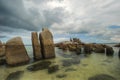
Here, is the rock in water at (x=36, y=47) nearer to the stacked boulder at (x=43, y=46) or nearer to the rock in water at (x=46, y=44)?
the stacked boulder at (x=43, y=46)

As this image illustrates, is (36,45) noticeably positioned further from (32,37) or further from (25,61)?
(25,61)

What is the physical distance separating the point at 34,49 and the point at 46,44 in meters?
2.61

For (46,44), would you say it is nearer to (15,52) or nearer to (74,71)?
(15,52)

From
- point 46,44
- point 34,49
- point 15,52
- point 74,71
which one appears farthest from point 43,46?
point 74,71

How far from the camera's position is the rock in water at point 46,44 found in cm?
2133

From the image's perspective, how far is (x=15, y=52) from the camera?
59.2 ft

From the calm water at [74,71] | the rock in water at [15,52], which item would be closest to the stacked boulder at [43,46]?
the rock in water at [15,52]

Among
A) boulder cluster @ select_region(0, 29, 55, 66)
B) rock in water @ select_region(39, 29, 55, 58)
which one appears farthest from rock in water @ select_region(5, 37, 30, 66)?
rock in water @ select_region(39, 29, 55, 58)

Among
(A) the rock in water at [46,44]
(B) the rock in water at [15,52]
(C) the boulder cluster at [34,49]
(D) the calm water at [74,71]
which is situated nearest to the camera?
(D) the calm water at [74,71]

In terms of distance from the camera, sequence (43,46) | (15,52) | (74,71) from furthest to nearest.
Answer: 1. (43,46)
2. (15,52)
3. (74,71)

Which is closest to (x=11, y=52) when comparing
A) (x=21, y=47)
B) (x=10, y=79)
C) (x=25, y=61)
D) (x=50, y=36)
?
(x=21, y=47)

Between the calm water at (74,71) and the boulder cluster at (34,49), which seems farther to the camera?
the boulder cluster at (34,49)

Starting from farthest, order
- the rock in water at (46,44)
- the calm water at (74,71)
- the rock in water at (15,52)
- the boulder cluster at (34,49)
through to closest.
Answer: the rock in water at (46,44) < the boulder cluster at (34,49) < the rock in water at (15,52) < the calm water at (74,71)

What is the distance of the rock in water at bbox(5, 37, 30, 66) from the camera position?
57.9ft
